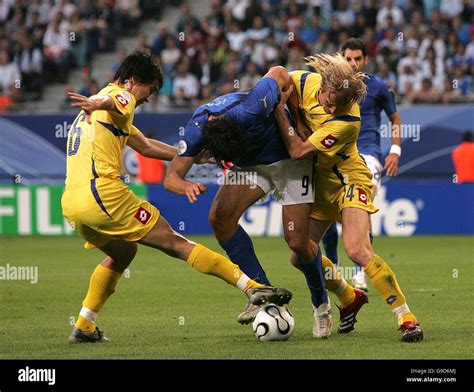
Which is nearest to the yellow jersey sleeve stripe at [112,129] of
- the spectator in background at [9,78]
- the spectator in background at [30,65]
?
the spectator in background at [9,78]

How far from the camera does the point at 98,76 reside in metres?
24.4

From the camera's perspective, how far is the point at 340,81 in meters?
7.75

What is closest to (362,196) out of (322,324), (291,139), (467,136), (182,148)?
(291,139)

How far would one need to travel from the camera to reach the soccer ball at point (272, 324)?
7.88 meters

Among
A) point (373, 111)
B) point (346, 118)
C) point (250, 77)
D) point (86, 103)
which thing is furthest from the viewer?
point (250, 77)

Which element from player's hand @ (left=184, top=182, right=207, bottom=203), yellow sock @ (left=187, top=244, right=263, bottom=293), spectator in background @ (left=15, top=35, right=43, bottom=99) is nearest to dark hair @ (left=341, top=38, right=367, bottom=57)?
yellow sock @ (left=187, top=244, right=263, bottom=293)

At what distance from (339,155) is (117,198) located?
175 cm

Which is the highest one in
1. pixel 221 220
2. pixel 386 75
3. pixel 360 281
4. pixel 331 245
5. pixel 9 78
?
pixel 9 78

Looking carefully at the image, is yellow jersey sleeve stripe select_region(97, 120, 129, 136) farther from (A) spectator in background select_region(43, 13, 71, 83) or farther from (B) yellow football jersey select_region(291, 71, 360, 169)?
(A) spectator in background select_region(43, 13, 71, 83)

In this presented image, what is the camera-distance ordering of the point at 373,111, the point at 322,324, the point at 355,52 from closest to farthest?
1. the point at 322,324
2. the point at 355,52
3. the point at 373,111

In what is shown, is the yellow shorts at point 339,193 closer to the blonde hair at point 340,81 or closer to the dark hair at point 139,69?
the blonde hair at point 340,81

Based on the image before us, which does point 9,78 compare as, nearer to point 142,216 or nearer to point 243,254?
point 243,254

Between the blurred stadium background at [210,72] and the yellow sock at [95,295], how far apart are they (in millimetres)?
10209

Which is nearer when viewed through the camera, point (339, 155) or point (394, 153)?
point (339, 155)
